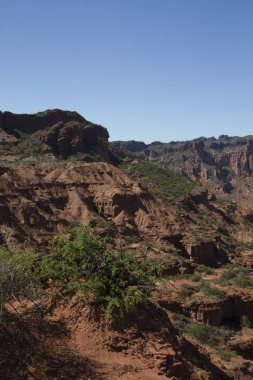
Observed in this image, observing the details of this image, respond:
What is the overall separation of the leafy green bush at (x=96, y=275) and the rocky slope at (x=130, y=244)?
58 cm

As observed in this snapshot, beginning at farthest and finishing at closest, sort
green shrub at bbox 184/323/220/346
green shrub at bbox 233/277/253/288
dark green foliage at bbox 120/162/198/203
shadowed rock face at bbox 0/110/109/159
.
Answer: shadowed rock face at bbox 0/110/109/159 → dark green foliage at bbox 120/162/198/203 → green shrub at bbox 233/277/253/288 → green shrub at bbox 184/323/220/346

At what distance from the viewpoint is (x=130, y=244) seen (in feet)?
131

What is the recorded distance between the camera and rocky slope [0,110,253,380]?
12.6 m

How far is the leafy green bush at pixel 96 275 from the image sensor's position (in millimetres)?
13578

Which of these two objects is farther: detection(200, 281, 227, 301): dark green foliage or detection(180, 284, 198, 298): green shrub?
detection(200, 281, 227, 301): dark green foliage

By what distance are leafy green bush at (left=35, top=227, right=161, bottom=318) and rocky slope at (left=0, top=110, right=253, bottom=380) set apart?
22.8 inches

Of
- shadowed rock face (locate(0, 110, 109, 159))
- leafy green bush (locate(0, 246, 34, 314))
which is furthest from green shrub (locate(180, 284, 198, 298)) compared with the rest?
shadowed rock face (locate(0, 110, 109, 159))

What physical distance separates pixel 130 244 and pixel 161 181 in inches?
895

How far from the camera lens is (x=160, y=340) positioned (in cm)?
1333

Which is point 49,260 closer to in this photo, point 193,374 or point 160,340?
point 160,340

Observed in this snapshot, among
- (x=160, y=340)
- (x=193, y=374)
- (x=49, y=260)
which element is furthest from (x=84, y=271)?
(x=193, y=374)

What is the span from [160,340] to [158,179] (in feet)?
160

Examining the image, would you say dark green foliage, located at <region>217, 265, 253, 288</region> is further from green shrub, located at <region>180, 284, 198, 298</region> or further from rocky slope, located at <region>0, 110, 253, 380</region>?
green shrub, located at <region>180, 284, 198, 298</region>

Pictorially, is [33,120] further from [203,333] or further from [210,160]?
[210,160]
